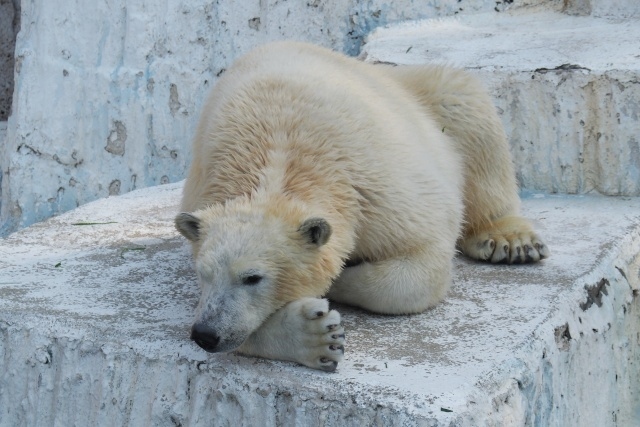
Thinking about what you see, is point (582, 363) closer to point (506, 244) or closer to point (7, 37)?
point (506, 244)

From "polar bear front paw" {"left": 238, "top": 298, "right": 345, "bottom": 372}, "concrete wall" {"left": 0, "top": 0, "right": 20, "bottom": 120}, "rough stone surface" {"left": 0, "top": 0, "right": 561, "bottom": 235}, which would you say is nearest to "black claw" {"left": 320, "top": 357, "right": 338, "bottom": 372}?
"polar bear front paw" {"left": 238, "top": 298, "right": 345, "bottom": 372}

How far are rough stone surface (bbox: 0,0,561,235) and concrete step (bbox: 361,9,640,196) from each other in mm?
984

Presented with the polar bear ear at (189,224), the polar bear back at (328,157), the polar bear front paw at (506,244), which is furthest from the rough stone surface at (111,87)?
the polar bear ear at (189,224)

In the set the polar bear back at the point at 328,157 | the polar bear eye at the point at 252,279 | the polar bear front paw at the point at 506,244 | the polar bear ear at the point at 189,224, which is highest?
the polar bear back at the point at 328,157

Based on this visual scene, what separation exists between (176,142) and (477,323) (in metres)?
3.02

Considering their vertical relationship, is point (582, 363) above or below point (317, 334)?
below

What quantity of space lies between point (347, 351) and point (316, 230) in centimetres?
38

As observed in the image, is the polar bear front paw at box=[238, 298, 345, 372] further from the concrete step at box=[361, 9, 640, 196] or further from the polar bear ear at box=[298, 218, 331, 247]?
the concrete step at box=[361, 9, 640, 196]

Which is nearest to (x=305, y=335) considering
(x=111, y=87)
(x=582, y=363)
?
(x=582, y=363)

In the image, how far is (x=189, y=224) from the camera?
2664mm

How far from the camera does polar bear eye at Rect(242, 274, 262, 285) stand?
248 cm

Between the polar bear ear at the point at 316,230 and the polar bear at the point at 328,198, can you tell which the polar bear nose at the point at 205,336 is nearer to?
the polar bear at the point at 328,198

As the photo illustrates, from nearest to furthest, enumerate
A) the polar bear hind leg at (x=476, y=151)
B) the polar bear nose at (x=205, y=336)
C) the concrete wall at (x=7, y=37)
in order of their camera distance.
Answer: the polar bear nose at (x=205, y=336) < the polar bear hind leg at (x=476, y=151) < the concrete wall at (x=7, y=37)

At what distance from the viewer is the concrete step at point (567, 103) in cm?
456
